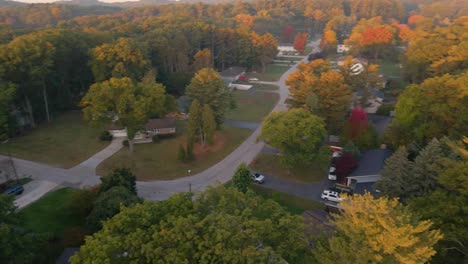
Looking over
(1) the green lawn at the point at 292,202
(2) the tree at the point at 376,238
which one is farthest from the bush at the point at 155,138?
(2) the tree at the point at 376,238

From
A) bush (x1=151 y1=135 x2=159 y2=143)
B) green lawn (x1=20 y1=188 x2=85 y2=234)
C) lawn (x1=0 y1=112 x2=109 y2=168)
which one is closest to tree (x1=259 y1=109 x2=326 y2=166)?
bush (x1=151 y1=135 x2=159 y2=143)

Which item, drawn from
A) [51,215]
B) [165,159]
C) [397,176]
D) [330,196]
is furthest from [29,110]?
[397,176]

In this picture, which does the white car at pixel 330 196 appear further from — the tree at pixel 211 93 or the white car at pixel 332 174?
the tree at pixel 211 93

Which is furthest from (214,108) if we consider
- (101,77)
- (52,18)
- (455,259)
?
(52,18)

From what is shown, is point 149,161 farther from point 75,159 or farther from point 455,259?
point 455,259

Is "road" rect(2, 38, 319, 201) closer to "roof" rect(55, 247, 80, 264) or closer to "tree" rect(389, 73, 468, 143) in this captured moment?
"roof" rect(55, 247, 80, 264)
